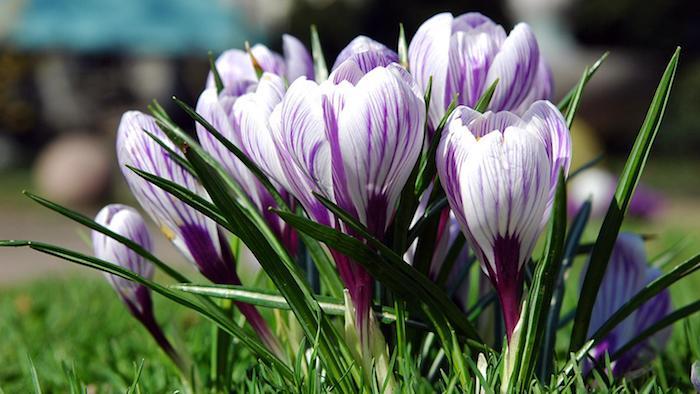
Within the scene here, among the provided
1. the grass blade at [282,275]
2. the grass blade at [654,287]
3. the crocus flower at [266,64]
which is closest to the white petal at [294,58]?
the crocus flower at [266,64]

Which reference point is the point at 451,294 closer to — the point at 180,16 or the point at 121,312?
the point at 121,312

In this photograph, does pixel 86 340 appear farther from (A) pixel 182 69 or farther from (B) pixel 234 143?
(A) pixel 182 69

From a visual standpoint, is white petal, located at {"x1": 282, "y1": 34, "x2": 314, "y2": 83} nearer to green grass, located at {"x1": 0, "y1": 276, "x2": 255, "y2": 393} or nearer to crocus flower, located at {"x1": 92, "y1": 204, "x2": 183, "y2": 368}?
crocus flower, located at {"x1": 92, "y1": 204, "x2": 183, "y2": 368}

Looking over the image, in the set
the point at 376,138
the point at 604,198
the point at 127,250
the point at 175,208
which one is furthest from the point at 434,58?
the point at 604,198

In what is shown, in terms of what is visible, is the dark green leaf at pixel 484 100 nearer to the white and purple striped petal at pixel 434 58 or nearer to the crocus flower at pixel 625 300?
the white and purple striped petal at pixel 434 58

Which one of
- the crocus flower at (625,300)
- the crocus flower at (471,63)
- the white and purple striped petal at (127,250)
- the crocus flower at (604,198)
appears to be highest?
the crocus flower at (471,63)

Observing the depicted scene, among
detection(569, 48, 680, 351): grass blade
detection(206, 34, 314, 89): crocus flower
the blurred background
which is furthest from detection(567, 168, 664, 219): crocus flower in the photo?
detection(569, 48, 680, 351): grass blade
